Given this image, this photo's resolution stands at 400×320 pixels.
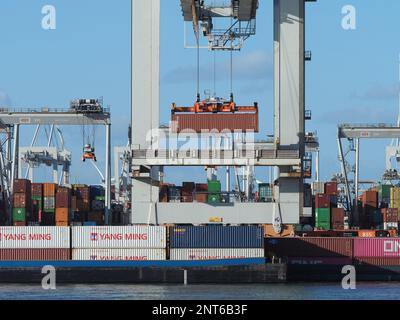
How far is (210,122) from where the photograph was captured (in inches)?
1884

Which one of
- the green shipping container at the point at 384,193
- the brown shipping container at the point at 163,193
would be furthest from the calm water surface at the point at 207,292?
the green shipping container at the point at 384,193

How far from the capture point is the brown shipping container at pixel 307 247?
185 feet

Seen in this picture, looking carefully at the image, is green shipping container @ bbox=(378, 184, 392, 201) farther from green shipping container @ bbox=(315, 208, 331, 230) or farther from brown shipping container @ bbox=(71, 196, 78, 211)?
brown shipping container @ bbox=(71, 196, 78, 211)

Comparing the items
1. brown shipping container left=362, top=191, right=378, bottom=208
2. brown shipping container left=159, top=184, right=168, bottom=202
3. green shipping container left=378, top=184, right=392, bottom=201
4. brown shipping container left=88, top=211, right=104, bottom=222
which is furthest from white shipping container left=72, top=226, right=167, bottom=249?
green shipping container left=378, top=184, right=392, bottom=201

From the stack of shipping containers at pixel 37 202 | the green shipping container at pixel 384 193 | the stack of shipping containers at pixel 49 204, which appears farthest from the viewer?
the green shipping container at pixel 384 193

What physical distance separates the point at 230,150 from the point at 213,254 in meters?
7.07

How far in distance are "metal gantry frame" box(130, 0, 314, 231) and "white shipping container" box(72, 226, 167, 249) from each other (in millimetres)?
1912

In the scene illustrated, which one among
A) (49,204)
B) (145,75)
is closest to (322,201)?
(49,204)

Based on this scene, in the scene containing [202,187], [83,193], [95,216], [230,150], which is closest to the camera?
[230,150]

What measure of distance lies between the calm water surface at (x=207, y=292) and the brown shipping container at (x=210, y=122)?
8153mm

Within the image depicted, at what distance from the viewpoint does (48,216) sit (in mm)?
62000

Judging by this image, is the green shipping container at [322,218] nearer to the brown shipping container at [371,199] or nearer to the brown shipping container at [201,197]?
the brown shipping container at [371,199]

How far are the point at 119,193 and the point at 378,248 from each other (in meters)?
43.5

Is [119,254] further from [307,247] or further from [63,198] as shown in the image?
[307,247]
